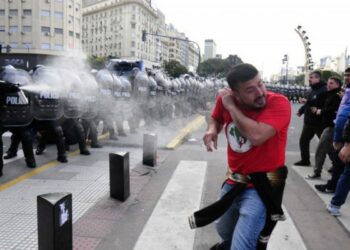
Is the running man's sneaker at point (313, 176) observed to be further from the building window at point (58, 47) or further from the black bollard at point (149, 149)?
the building window at point (58, 47)

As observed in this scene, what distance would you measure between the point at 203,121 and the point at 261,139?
40.9 feet

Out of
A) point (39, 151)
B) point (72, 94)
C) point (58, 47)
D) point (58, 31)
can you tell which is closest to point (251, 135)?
point (72, 94)

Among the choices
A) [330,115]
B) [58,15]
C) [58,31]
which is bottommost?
[330,115]

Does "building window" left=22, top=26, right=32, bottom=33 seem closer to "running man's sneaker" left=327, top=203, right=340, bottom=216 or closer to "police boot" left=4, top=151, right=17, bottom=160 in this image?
"police boot" left=4, top=151, right=17, bottom=160

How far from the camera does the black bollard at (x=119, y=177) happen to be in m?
4.89

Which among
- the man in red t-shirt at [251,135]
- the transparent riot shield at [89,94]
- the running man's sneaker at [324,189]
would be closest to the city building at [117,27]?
the transparent riot shield at [89,94]

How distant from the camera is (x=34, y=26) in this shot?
60188 mm

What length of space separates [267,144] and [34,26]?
210ft

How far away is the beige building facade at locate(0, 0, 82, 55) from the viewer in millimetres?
60188

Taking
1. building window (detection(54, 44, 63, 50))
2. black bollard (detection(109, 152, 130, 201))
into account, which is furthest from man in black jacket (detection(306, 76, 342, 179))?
building window (detection(54, 44, 63, 50))

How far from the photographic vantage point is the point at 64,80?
6.92 metres

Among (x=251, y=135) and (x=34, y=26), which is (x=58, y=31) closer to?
(x=34, y=26)

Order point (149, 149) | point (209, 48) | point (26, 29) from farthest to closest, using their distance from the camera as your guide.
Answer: point (209, 48), point (26, 29), point (149, 149)

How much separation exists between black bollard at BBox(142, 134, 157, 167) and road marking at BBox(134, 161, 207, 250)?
0.52 m
